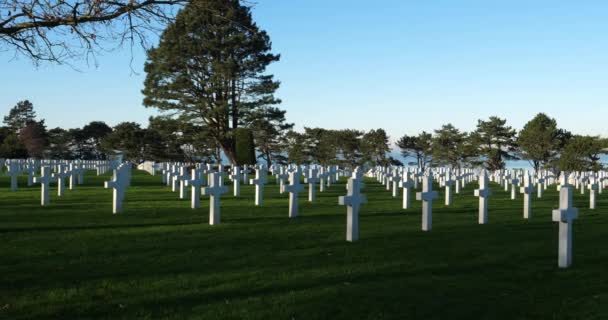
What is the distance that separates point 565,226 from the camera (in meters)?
Answer: 6.67

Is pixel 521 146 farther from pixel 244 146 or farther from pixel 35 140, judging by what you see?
pixel 35 140

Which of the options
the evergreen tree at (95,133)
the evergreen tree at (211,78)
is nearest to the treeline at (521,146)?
the evergreen tree at (211,78)

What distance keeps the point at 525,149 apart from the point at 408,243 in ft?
151

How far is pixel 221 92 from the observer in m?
40.9

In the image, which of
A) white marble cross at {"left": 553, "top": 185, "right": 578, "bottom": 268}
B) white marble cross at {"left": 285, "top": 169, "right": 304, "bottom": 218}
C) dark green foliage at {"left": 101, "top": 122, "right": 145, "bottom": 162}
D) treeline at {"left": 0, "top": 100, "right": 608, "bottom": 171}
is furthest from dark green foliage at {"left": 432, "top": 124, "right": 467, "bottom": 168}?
white marble cross at {"left": 553, "top": 185, "right": 578, "bottom": 268}

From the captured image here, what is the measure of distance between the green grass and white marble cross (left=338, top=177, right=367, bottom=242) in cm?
22

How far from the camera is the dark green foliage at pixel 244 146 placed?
38.7m

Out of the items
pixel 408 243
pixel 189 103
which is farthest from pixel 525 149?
pixel 408 243

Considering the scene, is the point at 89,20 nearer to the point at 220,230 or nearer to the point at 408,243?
the point at 220,230

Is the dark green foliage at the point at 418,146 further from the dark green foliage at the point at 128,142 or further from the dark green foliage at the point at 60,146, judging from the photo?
the dark green foliage at the point at 60,146

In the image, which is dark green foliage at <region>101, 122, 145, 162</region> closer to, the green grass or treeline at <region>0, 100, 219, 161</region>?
treeline at <region>0, 100, 219, 161</region>

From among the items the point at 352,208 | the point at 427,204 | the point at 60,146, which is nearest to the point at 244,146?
the point at 427,204

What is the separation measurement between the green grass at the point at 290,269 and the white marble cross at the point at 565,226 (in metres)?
0.16

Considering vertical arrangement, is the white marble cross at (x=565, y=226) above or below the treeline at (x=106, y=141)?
below
